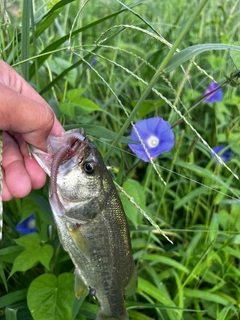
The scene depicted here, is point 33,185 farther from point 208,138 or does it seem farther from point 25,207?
point 208,138

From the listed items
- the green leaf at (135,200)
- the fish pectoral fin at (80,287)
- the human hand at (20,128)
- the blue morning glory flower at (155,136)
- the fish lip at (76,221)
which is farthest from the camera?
the blue morning glory flower at (155,136)

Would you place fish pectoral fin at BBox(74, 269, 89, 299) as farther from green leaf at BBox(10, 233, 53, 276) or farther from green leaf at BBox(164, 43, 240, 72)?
green leaf at BBox(164, 43, 240, 72)

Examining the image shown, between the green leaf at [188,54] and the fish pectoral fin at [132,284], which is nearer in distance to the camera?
the green leaf at [188,54]

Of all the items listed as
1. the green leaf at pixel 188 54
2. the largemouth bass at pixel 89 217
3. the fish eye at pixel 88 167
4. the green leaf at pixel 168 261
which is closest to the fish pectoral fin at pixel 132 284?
the largemouth bass at pixel 89 217

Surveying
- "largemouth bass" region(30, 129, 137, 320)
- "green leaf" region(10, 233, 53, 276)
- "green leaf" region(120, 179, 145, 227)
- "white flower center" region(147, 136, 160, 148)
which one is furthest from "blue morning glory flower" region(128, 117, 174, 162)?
"green leaf" region(10, 233, 53, 276)

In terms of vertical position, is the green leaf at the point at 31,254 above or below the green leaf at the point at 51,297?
above

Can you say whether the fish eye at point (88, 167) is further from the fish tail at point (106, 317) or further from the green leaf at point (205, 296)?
the green leaf at point (205, 296)
